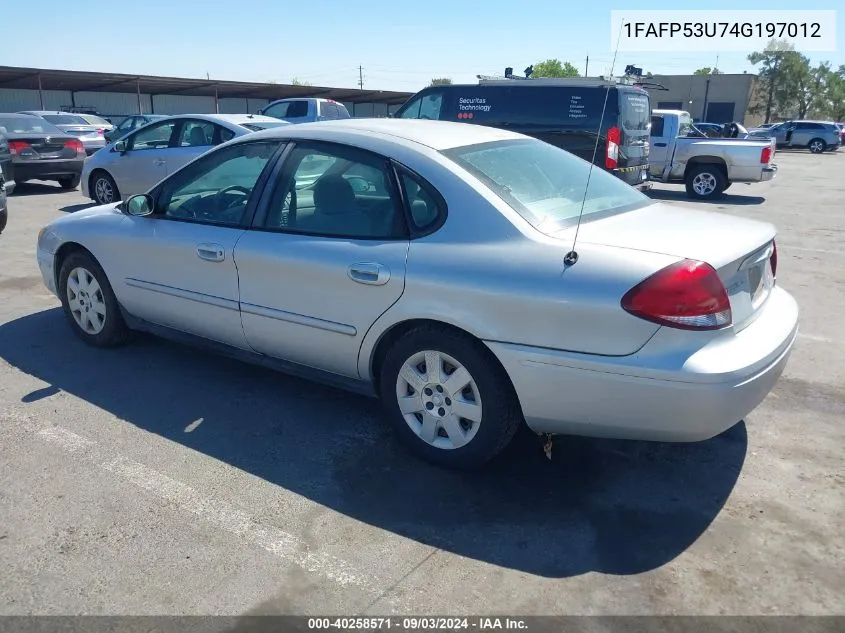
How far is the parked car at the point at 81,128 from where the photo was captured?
19109 millimetres

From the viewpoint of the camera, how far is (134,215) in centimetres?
471

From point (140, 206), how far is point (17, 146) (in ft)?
36.8

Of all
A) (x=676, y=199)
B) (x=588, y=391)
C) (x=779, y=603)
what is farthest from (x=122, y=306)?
(x=676, y=199)

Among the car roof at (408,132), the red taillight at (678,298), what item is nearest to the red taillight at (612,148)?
the car roof at (408,132)

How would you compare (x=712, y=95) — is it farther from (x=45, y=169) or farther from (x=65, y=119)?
(x=45, y=169)

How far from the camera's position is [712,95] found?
66125 mm

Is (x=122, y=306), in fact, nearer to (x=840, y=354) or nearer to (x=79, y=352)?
(x=79, y=352)

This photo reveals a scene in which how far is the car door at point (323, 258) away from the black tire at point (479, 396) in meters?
0.23

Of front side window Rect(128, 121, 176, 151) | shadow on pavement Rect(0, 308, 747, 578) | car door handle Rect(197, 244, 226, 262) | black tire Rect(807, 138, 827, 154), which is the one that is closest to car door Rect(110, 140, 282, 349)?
car door handle Rect(197, 244, 226, 262)

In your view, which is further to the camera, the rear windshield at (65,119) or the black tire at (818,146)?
the black tire at (818,146)

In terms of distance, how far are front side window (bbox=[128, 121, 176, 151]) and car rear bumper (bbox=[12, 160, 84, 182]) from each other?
3769 mm

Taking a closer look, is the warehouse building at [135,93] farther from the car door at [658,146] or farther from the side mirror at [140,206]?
the side mirror at [140,206]

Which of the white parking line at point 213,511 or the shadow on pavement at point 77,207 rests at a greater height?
the shadow on pavement at point 77,207

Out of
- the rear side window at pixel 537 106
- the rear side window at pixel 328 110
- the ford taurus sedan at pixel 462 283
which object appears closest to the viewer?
the ford taurus sedan at pixel 462 283
